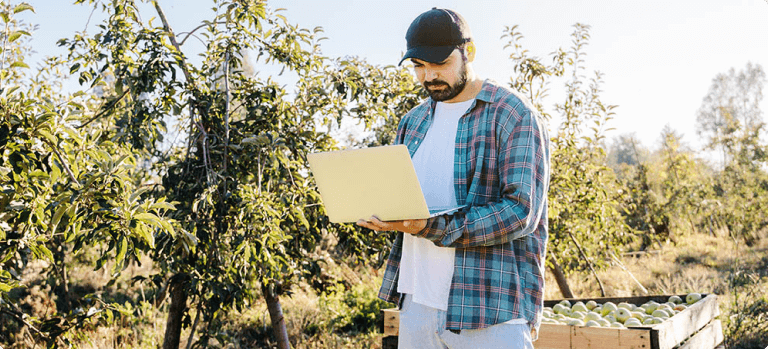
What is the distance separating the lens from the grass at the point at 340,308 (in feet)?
13.5

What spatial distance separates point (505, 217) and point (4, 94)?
5.31ft

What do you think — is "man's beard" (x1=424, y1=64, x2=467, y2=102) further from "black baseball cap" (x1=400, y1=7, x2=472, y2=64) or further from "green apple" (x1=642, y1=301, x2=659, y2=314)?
"green apple" (x1=642, y1=301, x2=659, y2=314)

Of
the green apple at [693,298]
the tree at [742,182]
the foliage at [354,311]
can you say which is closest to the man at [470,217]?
the green apple at [693,298]

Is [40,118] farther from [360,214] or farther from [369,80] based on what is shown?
[369,80]

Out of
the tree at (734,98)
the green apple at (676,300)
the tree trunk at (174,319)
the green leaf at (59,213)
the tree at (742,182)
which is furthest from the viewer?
the tree at (734,98)

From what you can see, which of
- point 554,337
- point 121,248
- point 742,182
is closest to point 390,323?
point 554,337

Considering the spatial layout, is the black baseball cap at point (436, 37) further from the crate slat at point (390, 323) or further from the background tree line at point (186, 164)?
the crate slat at point (390, 323)

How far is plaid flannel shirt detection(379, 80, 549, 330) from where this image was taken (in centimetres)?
140

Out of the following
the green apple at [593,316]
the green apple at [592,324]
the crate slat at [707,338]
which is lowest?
the crate slat at [707,338]

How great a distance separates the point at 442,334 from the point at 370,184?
418mm

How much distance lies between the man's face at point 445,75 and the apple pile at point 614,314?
196 centimetres

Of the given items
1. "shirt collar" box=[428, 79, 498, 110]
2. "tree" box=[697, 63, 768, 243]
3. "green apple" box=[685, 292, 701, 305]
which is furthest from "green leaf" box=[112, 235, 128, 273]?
"tree" box=[697, 63, 768, 243]

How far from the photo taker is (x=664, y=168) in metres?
11.1

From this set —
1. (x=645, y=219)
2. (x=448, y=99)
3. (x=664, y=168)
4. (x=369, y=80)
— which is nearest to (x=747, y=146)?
(x=664, y=168)
